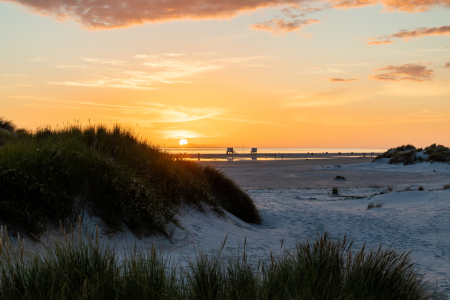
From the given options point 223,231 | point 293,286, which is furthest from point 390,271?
point 223,231

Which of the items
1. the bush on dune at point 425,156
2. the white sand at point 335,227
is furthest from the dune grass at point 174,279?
the bush on dune at point 425,156

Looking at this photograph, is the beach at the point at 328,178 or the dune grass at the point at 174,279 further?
the beach at the point at 328,178

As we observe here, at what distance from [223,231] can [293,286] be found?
5160mm

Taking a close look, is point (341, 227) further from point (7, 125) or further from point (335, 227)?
point (7, 125)

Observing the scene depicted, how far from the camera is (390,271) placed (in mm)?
3867

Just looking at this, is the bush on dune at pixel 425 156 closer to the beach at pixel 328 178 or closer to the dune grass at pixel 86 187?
the beach at pixel 328 178

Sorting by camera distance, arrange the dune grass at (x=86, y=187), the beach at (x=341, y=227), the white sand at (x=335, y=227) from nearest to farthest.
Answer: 1. the dune grass at (x=86, y=187)
2. the white sand at (x=335, y=227)
3. the beach at (x=341, y=227)

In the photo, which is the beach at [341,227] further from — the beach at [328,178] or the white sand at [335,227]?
the beach at [328,178]

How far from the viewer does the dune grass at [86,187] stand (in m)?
5.82

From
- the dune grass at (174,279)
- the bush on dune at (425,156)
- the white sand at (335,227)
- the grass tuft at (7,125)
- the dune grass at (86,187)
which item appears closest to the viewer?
the dune grass at (174,279)

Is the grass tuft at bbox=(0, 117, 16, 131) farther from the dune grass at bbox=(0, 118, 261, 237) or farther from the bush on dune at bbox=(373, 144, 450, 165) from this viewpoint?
the bush on dune at bbox=(373, 144, 450, 165)

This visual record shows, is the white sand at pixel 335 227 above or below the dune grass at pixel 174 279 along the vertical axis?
below

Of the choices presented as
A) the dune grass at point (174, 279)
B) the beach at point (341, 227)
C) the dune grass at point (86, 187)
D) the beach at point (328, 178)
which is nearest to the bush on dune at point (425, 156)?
the beach at point (328, 178)

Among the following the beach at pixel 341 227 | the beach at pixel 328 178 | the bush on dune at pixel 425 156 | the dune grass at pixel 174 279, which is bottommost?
the beach at pixel 341 227
